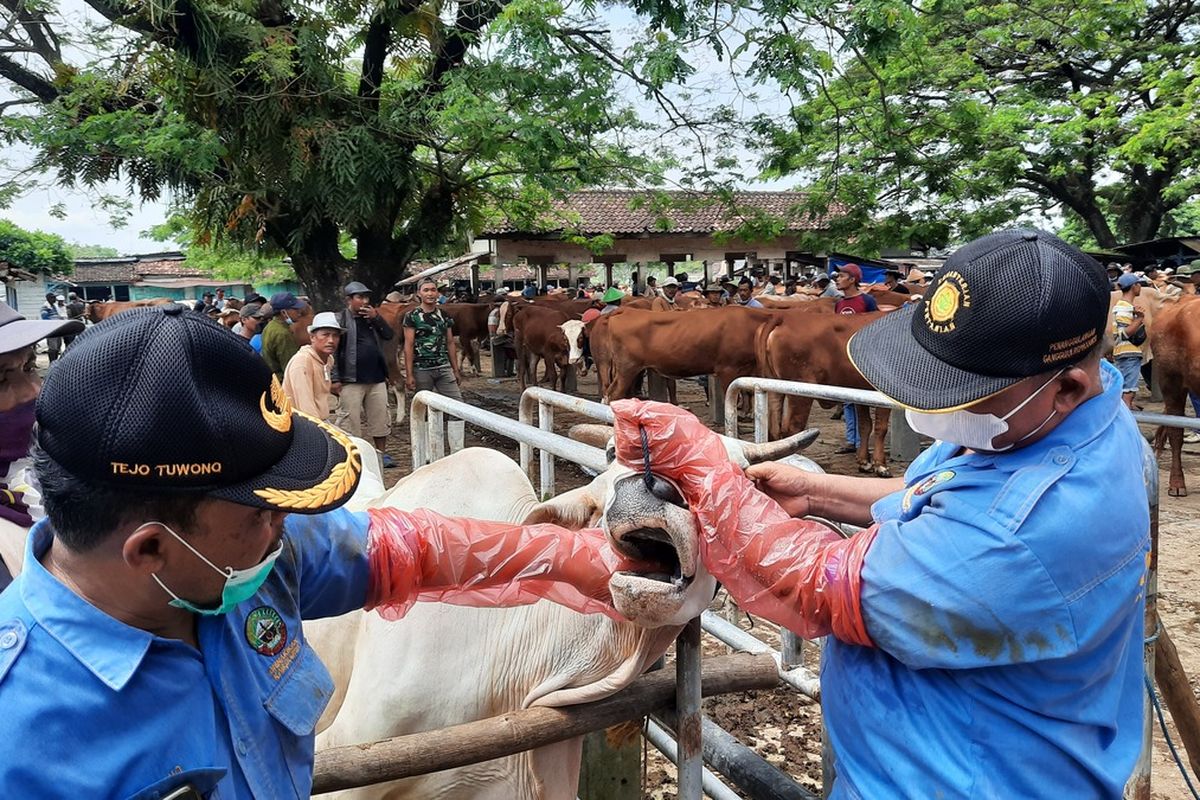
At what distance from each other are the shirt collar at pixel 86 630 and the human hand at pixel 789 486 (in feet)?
4.23

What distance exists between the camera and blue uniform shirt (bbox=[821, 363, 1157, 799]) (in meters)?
1.33

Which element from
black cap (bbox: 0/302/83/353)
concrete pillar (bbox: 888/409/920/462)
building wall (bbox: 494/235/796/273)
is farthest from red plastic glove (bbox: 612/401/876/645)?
building wall (bbox: 494/235/796/273)

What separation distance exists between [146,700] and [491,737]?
2.51ft

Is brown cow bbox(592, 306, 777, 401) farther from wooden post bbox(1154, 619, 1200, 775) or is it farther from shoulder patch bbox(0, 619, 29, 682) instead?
shoulder patch bbox(0, 619, 29, 682)

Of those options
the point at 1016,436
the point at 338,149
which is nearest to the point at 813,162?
the point at 338,149

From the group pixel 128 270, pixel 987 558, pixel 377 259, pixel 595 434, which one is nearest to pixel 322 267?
pixel 377 259

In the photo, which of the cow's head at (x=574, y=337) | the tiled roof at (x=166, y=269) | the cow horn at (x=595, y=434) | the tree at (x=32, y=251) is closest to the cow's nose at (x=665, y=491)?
the cow horn at (x=595, y=434)

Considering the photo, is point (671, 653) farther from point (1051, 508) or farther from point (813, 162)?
point (813, 162)

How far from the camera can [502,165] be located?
11.4 meters

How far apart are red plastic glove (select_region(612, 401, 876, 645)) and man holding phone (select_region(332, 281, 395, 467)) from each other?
719cm

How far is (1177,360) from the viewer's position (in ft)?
28.2

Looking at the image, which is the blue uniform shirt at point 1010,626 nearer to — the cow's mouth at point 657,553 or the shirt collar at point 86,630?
the cow's mouth at point 657,553

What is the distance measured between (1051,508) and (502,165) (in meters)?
10.7


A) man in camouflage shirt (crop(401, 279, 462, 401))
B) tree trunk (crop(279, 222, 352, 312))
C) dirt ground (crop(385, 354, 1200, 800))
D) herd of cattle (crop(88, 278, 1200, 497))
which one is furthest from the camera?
tree trunk (crop(279, 222, 352, 312))
